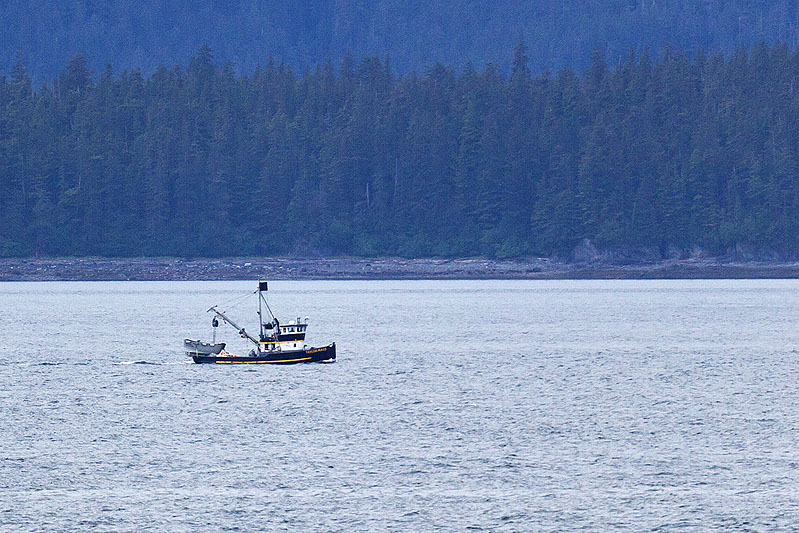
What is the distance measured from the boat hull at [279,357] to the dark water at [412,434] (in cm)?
71

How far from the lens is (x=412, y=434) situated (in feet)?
178

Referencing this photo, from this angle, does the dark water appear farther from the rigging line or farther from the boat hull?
the rigging line

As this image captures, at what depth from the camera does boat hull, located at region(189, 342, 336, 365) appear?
262ft

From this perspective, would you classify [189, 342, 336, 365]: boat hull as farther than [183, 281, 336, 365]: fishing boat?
No

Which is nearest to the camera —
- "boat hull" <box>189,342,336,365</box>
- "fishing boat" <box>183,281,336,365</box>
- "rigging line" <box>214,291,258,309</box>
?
"boat hull" <box>189,342,336,365</box>

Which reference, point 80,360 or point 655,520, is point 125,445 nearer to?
point 655,520

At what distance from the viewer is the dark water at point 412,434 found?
1603 inches

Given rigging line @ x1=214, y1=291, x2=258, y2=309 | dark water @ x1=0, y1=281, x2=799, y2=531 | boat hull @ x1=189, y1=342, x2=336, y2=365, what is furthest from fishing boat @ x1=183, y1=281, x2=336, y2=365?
rigging line @ x1=214, y1=291, x2=258, y2=309

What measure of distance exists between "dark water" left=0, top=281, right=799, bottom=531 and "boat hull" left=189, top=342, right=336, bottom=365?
28.1 inches

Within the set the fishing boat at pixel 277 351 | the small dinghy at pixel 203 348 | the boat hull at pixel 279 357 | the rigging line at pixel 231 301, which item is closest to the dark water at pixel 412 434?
the boat hull at pixel 279 357

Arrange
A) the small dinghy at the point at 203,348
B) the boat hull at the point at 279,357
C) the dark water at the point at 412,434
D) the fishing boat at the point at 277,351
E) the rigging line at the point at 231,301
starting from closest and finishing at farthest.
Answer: the dark water at the point at 412,434 → the boat hull at the point at 279,357 → the fishing boat at the point at 277,351 → the small dinghy at the point at 203,348 → the rigging line at the point at 231,301

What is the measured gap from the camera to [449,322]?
122m

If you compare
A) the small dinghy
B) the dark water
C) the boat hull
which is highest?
the small dinghy

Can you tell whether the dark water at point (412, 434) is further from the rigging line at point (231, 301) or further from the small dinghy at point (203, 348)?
the rigging line at point (231, 301)
